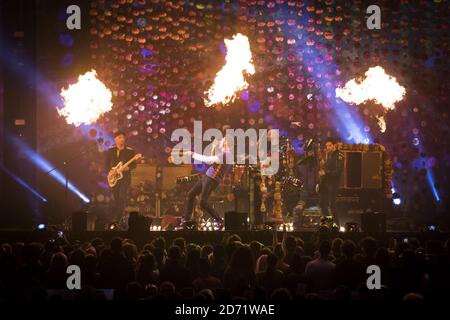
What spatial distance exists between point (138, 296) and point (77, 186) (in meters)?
12.2

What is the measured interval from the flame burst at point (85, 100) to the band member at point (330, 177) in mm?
6938

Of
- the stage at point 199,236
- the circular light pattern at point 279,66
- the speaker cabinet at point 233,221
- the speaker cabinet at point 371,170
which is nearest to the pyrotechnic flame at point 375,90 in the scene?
the circular light pattern at point 279,66

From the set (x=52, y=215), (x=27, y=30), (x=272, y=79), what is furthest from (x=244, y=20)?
(x=52, y=215)

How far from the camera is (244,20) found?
18.6 m

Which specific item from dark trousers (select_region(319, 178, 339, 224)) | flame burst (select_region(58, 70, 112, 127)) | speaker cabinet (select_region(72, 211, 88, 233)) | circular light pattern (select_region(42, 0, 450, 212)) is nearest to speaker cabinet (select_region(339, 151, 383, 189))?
circular light pattern (select_region(42, 0, 450, 212))

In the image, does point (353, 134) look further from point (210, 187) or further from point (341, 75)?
point (210, 187)

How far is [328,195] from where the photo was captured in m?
14.1

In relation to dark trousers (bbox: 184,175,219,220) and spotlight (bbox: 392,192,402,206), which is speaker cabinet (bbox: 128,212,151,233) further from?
spotlight (bbox: 392,192,402,206)

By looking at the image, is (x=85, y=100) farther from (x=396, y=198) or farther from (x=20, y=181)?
(x=396, y=198)

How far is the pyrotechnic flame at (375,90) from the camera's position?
18359mm

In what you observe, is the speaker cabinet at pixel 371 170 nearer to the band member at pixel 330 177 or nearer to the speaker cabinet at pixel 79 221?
the band member at pixel 330 177

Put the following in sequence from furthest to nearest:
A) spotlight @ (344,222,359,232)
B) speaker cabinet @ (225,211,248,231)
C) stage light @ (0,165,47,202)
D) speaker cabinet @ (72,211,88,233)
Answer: stage light @ (0,165,47,202)
spotlight @ (344,222,359,232)
speaker cabinet @ (72,211,88,233)
speaker cabinet @ (225,211,248,231)

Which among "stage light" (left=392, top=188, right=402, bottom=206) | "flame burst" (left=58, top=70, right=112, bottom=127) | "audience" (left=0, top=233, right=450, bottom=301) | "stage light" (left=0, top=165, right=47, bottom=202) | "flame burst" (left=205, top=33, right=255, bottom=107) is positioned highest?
"flame burst" (left=205, top=33, right=255, bottom=107)

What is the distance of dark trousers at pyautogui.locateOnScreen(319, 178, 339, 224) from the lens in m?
13.9
